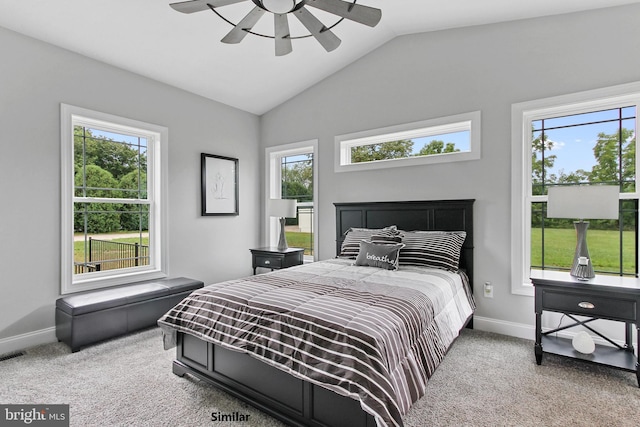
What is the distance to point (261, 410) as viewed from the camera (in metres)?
1.90

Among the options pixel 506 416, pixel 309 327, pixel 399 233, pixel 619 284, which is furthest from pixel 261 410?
pixel 619 284

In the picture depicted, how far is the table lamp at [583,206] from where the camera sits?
235 centimetres

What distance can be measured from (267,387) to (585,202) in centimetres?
261

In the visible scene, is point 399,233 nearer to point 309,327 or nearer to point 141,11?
point 309,327

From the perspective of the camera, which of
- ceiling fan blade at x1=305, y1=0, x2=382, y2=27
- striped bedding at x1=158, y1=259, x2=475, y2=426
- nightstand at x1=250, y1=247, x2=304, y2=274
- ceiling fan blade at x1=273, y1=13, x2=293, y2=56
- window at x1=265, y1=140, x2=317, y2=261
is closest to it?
striped bedding at x1=158, y1=259, x2=475, y2=426

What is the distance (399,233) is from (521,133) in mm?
1521

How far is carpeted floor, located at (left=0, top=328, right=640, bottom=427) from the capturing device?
1890 millimetres

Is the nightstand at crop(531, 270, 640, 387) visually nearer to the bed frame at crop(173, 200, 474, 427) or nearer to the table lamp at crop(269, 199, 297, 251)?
the bed frame at crop(173, 200, 474, 427)

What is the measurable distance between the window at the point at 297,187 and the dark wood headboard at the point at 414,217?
0.58 m

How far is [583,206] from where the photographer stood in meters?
2.42

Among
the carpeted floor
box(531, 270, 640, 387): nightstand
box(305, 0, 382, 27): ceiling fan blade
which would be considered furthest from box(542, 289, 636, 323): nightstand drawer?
box(305, 0, 382, 27): ceiling fan blade

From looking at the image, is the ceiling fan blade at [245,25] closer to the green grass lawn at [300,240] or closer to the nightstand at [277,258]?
the nightstand at [277,258]

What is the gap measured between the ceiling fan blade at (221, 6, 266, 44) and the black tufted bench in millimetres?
2540

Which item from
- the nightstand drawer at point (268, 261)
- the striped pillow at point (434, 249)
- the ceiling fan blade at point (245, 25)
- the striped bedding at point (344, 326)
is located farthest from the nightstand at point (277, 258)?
the ceiling fan blade at point (245, 25)
